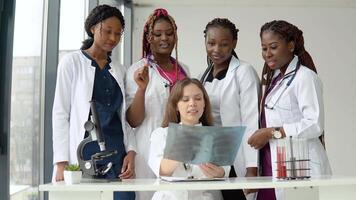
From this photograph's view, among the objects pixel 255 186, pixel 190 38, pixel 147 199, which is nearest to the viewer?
pixel 255 186

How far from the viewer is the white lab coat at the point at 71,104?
1.83 m

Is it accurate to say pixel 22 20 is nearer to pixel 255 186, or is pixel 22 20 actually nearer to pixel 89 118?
pixel 89 118

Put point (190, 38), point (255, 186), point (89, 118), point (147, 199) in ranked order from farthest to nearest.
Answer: point (190, 38), point (147, 199), point (89, 118), point (255, 186)

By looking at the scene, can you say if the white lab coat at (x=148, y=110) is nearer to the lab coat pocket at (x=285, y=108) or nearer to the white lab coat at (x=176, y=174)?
the white lab coat at (x=176, y=174)

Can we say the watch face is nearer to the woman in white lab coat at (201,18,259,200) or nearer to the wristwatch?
the wristwatch

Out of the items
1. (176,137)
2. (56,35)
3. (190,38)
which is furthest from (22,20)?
(190,38)

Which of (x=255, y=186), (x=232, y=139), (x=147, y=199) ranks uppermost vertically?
(x=232, y=139)

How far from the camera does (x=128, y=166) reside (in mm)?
1888

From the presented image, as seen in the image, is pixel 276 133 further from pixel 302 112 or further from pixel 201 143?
pixel 201 143

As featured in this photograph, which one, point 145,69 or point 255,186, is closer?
point 255,186

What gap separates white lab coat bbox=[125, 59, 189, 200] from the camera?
2.01 m

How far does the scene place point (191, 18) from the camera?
15.8ft

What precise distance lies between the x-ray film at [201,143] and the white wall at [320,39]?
3.19 metres

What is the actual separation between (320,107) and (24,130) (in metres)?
1.51
